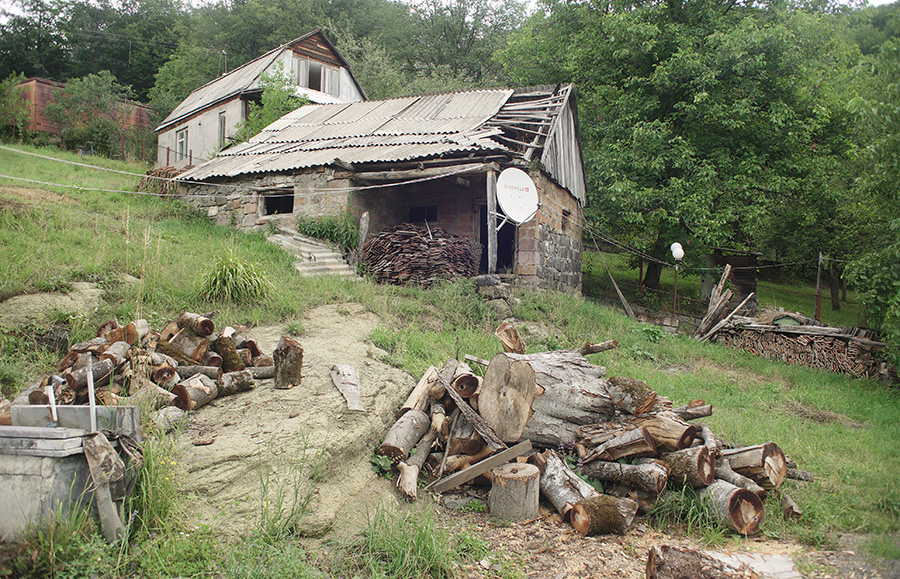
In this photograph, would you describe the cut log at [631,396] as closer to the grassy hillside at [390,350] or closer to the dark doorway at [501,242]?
the grassy hillside at [390,350]

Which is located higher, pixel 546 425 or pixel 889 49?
pixel 889 49

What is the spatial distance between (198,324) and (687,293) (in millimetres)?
17074

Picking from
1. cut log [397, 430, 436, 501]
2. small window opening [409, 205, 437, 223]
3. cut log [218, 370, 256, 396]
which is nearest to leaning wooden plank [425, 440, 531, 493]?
cut log [397, 430, 436, 501]

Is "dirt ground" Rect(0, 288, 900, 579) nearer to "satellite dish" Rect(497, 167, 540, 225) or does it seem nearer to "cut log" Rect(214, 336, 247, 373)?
"cut log" Rect(214, 336, 247, 373)

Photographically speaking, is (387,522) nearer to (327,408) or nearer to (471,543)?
(471,543)

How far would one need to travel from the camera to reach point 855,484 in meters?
4.25

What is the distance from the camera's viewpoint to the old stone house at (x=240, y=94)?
21453 millimetres

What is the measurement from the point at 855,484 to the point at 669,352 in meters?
5.62

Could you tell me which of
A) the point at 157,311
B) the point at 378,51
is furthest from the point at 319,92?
the point at 157,311

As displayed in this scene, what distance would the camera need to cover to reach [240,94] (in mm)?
21000

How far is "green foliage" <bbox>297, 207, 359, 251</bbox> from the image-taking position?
10.9 m

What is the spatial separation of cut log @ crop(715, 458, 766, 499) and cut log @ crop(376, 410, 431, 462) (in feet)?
7.74

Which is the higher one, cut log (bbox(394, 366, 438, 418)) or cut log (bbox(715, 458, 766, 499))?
cut log (bbox(394, 366, 438, 418))

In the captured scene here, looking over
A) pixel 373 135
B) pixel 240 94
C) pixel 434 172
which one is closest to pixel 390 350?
pixel 434 172
